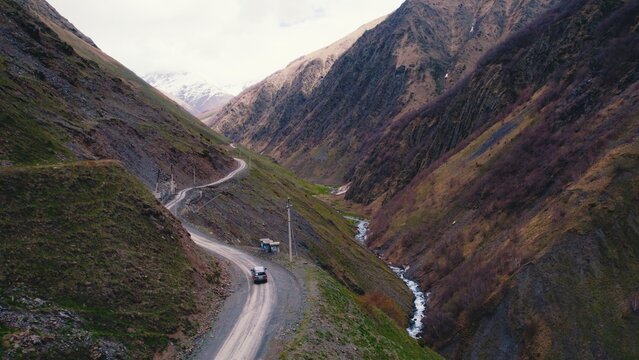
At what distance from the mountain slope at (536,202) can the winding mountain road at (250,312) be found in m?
25.6

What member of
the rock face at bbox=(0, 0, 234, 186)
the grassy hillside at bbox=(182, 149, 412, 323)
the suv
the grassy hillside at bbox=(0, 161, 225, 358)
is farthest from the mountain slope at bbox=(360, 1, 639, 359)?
the rock face at bbox=(0, 0, 234, 186)

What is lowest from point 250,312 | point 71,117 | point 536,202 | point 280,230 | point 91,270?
point 536,202

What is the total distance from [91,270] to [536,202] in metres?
60.7

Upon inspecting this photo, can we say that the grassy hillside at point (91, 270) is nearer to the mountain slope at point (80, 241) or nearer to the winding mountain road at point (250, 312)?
the mountain slope at point (80, 241)

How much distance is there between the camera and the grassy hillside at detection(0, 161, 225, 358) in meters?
19.1

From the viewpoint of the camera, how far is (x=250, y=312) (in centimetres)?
2839

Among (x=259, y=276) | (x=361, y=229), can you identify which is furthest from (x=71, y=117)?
(x=361, y=229)

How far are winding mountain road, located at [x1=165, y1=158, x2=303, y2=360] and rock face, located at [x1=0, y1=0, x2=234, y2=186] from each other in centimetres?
1677

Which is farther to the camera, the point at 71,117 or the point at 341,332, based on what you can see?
the point at 71,117

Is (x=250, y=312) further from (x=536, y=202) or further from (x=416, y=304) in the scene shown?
(x=536, y=202)

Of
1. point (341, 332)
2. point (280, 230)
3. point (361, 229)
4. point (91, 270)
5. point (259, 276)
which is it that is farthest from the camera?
point (361, 229)

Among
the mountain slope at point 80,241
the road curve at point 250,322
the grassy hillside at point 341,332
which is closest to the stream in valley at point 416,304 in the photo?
the mountain slope at point 80,241

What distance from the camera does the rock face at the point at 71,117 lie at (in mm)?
34250

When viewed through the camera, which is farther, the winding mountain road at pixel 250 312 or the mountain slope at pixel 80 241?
the winding mountain road at pixel 250 312
